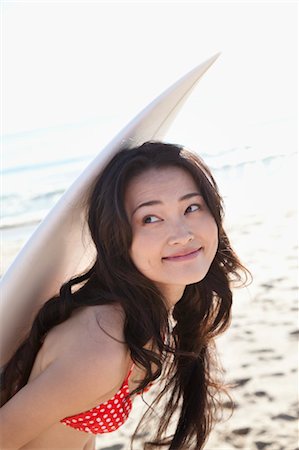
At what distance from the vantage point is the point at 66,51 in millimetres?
33500

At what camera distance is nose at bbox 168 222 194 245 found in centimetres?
208

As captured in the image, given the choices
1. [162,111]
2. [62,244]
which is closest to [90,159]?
[162,111]

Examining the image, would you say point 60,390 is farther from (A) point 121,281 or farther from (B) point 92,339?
(A) point 121,281

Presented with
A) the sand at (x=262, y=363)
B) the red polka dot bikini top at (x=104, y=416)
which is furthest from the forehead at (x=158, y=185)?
the sand at (x=262, y=363)

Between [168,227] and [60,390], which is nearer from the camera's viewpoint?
[60,390]

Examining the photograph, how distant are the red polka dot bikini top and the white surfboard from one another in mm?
→ 417

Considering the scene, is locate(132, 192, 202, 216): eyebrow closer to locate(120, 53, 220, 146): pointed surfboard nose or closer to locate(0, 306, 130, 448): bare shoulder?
locate(120, 53, 220, 146): pointed surfboard nose

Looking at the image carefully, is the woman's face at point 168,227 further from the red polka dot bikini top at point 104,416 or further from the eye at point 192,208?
the red polka dot bikini top at point 104,416

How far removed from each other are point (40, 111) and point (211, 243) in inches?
1242

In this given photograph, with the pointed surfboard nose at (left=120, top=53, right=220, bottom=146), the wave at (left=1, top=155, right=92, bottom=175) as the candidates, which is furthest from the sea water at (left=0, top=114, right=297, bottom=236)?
the pointed surfboard nose at (left=120, top=53, right=220, bottom=146)

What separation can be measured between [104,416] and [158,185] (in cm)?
81

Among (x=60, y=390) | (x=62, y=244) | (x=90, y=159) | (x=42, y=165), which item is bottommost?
(x=42, y=165)

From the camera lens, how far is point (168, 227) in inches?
82.7

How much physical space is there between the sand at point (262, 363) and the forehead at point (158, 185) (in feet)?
5.40
